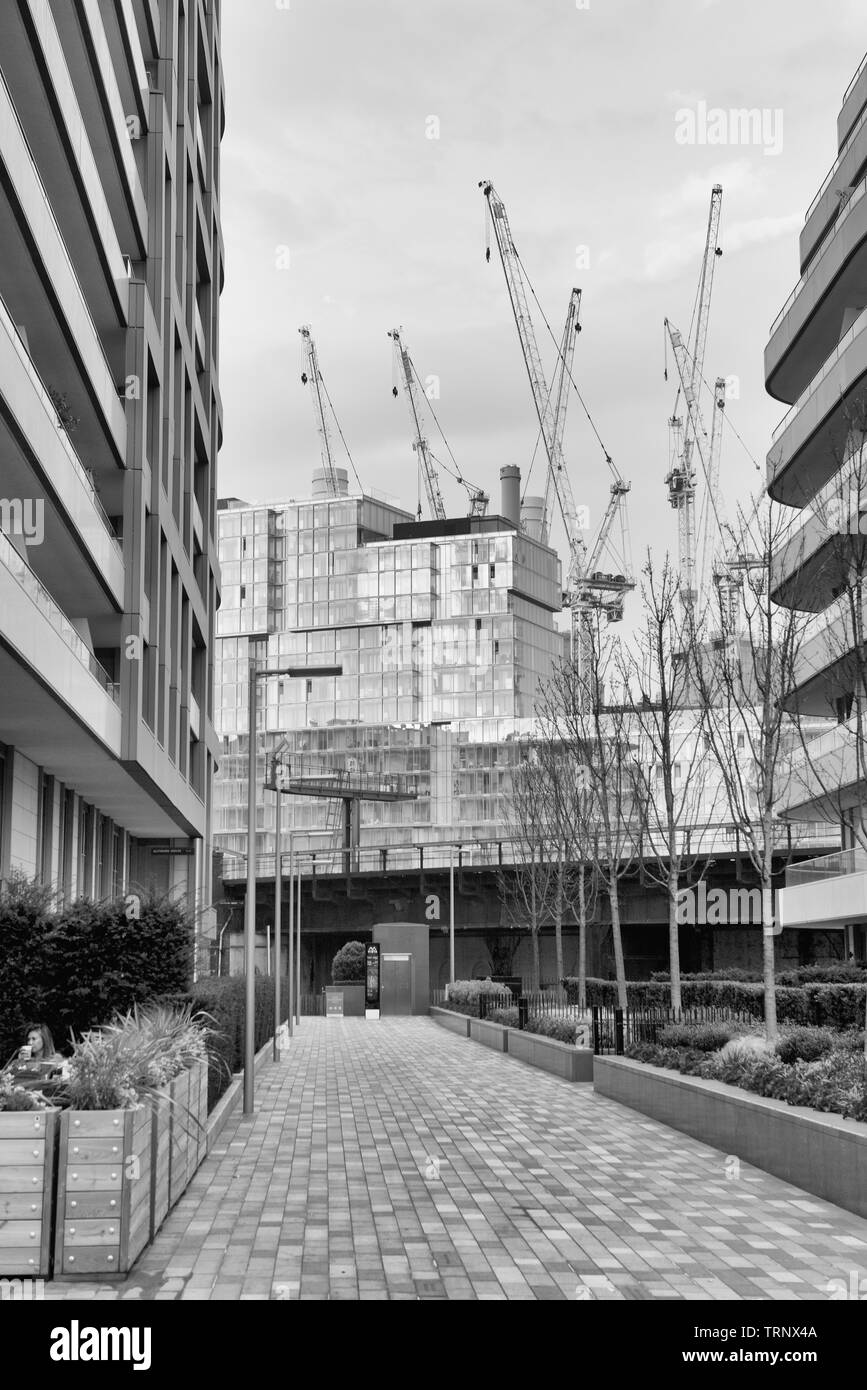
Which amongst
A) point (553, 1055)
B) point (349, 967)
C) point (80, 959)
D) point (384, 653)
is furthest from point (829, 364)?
point (384, 653)

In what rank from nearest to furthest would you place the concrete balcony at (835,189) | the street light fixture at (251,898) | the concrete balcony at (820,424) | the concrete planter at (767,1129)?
the concrete planter at (767,1129), the street light fixture at (251,898), the concrete balcony at (820,424), the concrete balcony at (835,189)

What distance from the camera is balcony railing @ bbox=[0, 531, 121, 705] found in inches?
747

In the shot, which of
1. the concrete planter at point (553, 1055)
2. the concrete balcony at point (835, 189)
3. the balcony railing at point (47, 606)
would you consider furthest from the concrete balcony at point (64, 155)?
the concrete balcony at point (835, 189)

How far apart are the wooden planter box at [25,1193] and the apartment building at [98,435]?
1013cm

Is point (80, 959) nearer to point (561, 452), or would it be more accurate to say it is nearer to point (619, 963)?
point (619, 963)

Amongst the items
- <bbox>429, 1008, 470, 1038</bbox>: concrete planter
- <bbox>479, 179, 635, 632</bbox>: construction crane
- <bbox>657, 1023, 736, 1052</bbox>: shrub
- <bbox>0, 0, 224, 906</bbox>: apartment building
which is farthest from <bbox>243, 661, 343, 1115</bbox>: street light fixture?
<bbox>479, 179, 635, 632</bbox>: construction crane

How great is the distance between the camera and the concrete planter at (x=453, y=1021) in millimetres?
40625

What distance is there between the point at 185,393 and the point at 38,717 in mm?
19122

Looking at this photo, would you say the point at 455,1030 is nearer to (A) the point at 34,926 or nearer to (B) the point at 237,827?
(A) the point at 34,926

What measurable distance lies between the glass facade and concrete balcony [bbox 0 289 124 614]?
336 ft

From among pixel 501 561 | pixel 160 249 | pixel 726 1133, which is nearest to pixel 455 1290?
pixel 726 1133

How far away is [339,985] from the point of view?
2504 inches

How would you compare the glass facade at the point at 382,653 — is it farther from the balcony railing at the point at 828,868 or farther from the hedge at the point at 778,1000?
the hedge at the point at 778,1000

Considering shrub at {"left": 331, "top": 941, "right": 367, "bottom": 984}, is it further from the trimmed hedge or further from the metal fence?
the metal fence
